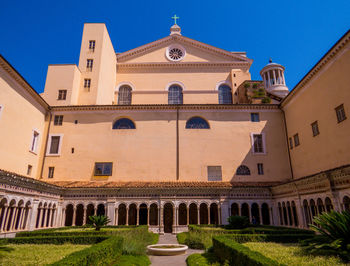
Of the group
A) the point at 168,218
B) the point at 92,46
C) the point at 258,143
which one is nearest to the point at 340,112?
the point at 258,143

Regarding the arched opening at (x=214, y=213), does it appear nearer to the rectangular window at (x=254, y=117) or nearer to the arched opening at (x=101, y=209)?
the rectangular window at (x=254, y=117)

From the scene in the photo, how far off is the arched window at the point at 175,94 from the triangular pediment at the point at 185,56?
11.3 ft

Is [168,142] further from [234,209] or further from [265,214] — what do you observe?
[265,214]

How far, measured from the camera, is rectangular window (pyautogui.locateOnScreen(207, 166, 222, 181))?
2420 cm

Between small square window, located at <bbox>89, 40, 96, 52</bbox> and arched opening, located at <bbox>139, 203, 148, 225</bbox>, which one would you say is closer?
arched opening, located at <bbox>139, 203, 148, 225</bbox>

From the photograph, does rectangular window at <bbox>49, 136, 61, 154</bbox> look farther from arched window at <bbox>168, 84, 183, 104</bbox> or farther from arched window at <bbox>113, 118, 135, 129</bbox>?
arched window at <bbox>168, 84, 183, 104</bbox>

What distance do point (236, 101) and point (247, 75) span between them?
358cm

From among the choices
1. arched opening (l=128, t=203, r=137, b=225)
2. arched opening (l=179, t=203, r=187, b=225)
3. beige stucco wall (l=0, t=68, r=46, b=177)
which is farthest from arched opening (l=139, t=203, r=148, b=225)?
beige stucco wall (l=0, t=68, r=46, b=177)

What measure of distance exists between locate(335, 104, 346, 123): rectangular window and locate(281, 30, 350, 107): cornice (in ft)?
11.9

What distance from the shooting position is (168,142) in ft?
82.6

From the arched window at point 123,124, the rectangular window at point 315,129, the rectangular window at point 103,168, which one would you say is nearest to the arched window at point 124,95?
the arched window at point 123,124

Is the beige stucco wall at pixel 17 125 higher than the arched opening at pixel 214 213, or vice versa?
the beige stucco wall at pixel 17 125

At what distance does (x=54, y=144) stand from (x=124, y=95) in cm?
1008

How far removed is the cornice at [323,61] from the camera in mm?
16623
